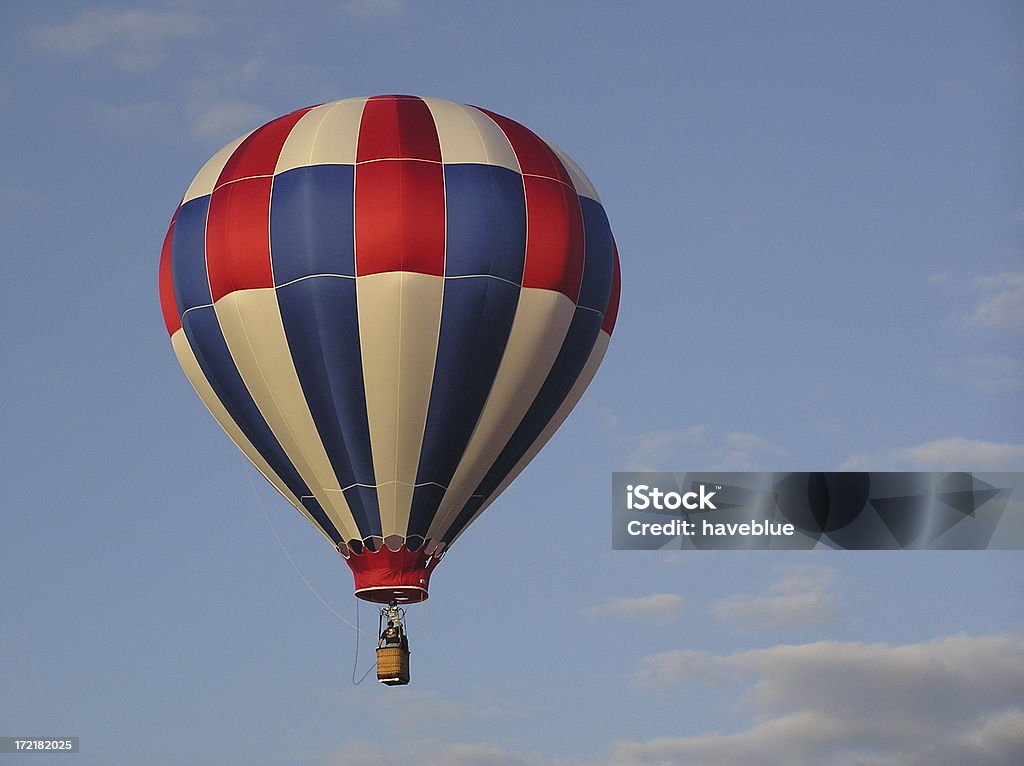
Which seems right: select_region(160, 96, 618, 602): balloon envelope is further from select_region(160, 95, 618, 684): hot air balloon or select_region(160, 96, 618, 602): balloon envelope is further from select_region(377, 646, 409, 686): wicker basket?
select_region(377, 646, 409, 686): wicker basket

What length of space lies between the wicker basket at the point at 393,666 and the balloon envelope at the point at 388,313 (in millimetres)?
779

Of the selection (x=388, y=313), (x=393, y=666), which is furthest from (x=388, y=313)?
(x=393, y=666)

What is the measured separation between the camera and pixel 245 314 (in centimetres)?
3058

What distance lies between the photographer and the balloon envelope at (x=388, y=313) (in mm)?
30156

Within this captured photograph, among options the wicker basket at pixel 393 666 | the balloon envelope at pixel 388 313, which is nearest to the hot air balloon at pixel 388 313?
the balloon envelope at pixel 388 313

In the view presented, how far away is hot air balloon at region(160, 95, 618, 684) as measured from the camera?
3016 centimetres

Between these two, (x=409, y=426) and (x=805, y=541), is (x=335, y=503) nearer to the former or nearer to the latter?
(x=409, y=426)

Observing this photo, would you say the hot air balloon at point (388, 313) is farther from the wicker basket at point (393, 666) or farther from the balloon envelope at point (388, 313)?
the wicker basket at point (393, 666)

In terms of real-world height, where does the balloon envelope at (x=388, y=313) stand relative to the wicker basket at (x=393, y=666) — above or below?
above

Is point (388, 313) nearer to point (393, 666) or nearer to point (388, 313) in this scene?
point (388, 313)

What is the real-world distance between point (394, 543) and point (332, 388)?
7.53 ft

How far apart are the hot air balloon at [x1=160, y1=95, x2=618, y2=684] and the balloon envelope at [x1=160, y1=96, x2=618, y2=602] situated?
1.0 inches

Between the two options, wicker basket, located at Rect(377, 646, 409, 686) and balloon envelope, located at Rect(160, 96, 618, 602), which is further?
wicker basket, located at Rect(377, 646, 409, 686)

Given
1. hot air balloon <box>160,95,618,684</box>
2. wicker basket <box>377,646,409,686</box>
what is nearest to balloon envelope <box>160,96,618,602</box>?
hot air balloon <box>160,95,618,684</box>
